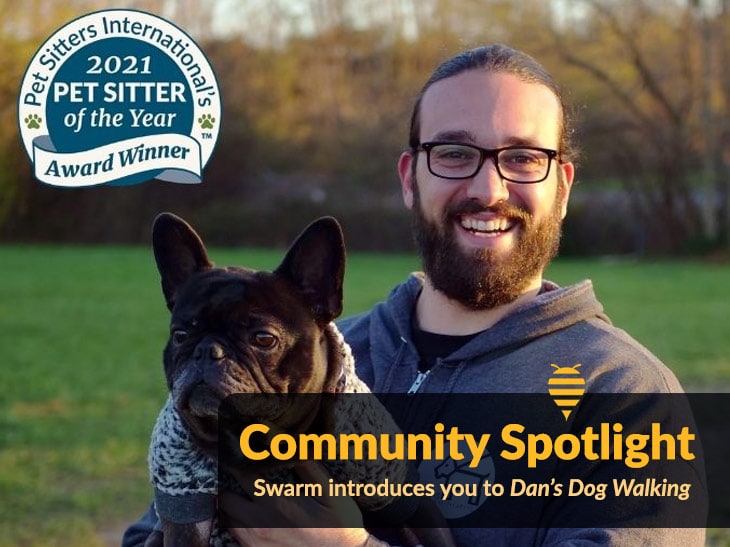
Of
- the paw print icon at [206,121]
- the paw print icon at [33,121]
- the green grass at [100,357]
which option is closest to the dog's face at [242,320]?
the paw print icon at [206,121]

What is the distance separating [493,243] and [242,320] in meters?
0.85

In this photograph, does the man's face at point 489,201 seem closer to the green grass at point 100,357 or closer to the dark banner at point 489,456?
the dark banner at point 489,456

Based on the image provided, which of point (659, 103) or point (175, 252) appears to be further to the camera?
point (659, 103)

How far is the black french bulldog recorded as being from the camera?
216 centimetres

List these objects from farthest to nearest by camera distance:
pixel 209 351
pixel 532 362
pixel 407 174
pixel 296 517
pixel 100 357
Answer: pixel 100 357
pixel 407 174
pixel 532 362
pixel 296 517
pixel 209 351

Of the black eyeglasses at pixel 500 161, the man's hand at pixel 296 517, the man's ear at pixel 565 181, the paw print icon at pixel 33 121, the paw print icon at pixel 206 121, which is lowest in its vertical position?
the man's hand at pixel 296 517

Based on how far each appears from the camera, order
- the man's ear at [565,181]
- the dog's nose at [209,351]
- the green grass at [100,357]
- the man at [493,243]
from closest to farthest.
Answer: the dog's nose at [209,351] < the man at [493,243] < the man's ear at [565,181] < the green grass at [100,357]

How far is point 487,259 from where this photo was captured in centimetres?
276

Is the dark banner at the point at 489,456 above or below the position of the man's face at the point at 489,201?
below

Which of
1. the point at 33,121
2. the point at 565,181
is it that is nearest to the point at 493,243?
the point at 565,181

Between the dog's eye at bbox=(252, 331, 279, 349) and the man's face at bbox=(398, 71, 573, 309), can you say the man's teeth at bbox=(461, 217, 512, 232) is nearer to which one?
the man's face at bbox=(398, 71, 573, 309)

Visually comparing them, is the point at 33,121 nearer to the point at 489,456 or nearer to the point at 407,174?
the point at 407,174

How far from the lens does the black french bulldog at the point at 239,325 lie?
2.16 m

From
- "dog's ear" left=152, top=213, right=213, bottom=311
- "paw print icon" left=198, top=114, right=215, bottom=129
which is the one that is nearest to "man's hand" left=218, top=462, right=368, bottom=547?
"dog's ear" left=152, top=213, right=213, bottom=311
